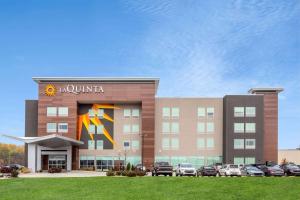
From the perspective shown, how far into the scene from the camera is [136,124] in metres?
92.1

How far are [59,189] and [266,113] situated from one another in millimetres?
70548

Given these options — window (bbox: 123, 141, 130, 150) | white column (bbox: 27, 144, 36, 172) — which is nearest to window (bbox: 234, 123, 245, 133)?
window (bbox: 123, 141, 130, 150)

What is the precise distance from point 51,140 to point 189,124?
94.3 ft

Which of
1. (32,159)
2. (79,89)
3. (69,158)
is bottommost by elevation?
(69,158)

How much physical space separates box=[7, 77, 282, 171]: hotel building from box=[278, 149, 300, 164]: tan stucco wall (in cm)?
2150

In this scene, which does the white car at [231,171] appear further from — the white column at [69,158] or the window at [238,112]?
the white column at [69,158]

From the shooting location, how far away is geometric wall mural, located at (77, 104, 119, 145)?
9219 centimetres

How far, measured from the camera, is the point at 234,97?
91.1 metres

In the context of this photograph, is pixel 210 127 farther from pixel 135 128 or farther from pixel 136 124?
pixel 135 128

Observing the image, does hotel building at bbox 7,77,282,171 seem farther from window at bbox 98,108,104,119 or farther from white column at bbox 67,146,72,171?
window at bbox 98,108,104,119

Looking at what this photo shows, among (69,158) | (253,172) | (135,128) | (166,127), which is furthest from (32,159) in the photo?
(253,172)

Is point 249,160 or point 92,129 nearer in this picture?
point 249,160

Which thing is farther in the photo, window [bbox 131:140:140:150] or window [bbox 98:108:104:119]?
window [bbox 98:108:104:119]

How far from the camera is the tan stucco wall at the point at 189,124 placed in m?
92.0
